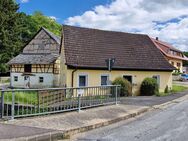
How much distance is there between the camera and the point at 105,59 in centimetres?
3023

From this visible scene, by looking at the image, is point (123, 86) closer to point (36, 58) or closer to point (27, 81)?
point (36, 58)

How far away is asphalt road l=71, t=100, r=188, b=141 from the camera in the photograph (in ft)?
31.7

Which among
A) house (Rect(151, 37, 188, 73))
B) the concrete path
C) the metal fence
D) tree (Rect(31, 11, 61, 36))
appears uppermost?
tree (Rect(31, 11, 61, 36))

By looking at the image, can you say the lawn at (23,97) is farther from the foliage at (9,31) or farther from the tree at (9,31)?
the tree at (9,31)

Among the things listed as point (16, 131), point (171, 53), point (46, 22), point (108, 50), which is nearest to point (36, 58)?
point (108, 50)

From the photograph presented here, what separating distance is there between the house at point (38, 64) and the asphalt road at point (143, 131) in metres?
30.7

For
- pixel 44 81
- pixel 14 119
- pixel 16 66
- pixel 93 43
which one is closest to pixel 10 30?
pixel 16 66

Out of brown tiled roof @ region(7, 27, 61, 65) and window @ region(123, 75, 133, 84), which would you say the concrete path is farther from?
brown tiled roof @ region(7, 27, 61, 65)

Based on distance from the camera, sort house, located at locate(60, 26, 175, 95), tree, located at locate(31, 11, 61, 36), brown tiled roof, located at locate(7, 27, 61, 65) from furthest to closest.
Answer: tree, located at locate(31, 11, 61, 36) < brown tiled roof, located at locate(7, 27, 61, 65) < house, located at locate(60, 26, 175, 95)

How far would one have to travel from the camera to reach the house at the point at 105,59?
28.6 metres

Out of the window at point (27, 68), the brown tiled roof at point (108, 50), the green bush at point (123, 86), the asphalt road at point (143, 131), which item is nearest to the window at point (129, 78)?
the brown tiled roof at point (108, 50)

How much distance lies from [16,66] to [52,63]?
822 centimetres

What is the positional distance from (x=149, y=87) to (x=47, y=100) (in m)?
18.0

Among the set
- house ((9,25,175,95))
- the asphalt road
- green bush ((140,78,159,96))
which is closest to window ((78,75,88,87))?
house ((9,25,175,95))
